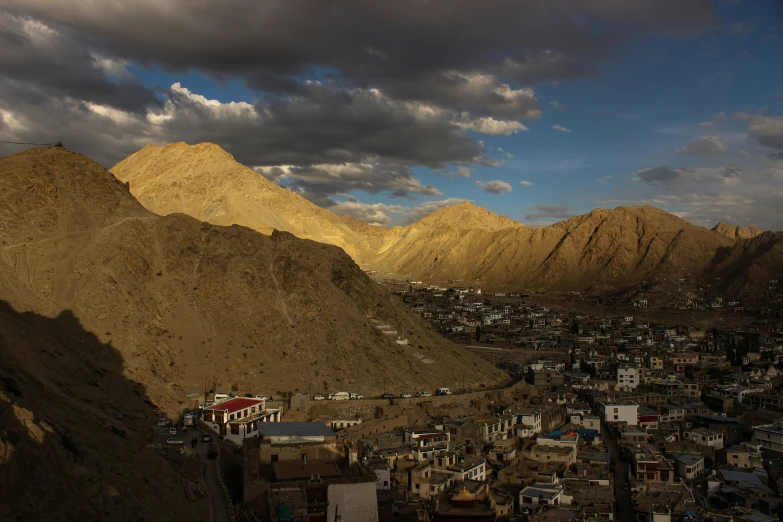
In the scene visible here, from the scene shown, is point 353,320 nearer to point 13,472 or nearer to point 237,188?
point 13,472

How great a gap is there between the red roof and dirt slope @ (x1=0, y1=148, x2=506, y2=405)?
371cm

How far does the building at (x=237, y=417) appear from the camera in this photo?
1312 inches

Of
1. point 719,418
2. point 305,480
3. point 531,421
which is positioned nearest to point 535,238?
point 719,418

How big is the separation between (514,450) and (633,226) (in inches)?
5162

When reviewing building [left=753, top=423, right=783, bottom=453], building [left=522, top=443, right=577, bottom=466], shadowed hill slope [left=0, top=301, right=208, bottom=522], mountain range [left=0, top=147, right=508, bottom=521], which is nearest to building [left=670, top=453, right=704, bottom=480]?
building [left=522, top=443, right=577, bottom=466]

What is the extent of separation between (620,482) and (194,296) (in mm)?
29254

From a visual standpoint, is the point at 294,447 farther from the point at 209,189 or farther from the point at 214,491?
the point at 209,189

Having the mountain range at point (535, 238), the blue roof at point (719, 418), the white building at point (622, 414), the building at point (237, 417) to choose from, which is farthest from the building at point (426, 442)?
the mountain range at point (535, 238)

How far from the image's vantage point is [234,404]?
35.7m

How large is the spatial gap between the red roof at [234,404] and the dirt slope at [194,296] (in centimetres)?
371

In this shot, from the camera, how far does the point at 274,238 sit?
198 ft

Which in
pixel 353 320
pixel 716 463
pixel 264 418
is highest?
pixel 353 320

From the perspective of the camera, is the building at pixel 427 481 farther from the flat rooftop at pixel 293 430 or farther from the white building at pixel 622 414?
the white building at pixel 622 414

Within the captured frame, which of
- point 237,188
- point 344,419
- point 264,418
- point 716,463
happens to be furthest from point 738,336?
point 237,188
